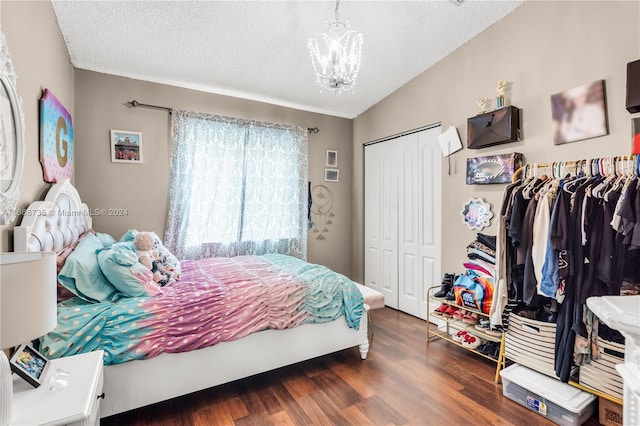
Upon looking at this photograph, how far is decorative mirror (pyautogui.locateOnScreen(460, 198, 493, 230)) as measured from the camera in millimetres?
2746

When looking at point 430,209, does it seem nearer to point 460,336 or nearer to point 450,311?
point 450,311

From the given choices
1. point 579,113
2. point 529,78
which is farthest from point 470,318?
point 529,78

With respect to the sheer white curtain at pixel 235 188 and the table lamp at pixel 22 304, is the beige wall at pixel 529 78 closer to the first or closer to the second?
the sheer white curtain at pixel 235 188

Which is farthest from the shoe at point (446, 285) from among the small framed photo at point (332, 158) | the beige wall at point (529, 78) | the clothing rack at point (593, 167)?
the small framed photo at point (332, 158)

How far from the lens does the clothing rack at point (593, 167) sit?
1.80m

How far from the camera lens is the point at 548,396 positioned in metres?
1.83

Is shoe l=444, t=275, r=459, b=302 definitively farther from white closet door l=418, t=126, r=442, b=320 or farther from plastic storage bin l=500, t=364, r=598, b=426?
plastic storage bin l=500, t=364, r=598, b=426

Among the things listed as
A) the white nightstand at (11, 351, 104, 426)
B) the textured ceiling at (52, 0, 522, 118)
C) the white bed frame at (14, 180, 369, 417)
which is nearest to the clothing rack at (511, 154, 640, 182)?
the textured ceiling at (52, 0, 522, 118)

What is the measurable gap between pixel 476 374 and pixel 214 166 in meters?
3.14

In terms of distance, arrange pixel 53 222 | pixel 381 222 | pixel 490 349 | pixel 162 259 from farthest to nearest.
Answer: pixel 381 222 → pixel 490 349 → pixel 162 259 → pixel 53 222

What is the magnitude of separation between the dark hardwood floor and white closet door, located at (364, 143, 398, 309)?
1303 mm

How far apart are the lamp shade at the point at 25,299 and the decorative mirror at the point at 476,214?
2920 mm

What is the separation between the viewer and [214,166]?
137 inches

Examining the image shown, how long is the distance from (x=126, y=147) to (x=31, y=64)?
139cm
